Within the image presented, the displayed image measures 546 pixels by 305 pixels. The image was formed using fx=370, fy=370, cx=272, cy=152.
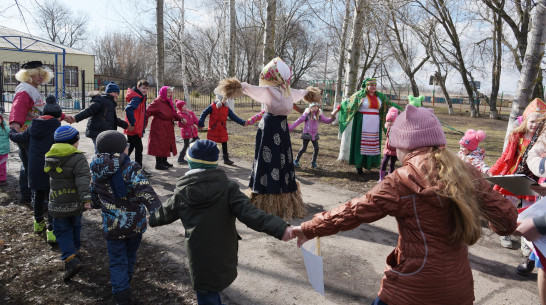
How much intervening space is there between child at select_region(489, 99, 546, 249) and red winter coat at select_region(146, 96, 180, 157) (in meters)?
5.72

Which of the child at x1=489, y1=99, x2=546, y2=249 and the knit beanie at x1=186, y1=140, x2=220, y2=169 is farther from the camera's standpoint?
the child at x1=489, y1=99, x2=546, y2=249

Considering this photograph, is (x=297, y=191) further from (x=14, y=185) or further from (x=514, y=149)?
(x=14, y=185)

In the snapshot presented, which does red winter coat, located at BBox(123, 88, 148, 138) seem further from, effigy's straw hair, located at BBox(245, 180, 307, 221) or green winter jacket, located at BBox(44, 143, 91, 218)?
green winter jacket, located at BBox(44, 143, 91, 218)

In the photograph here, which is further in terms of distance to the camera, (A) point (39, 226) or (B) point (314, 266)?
(A) point (39, 226)

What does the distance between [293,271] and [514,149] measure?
2947mm

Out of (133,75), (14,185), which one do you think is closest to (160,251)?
(14,185)

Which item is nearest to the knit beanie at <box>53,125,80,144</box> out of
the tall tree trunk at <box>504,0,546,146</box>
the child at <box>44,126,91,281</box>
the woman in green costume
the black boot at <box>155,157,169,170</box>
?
the child at <box>44,126,91,281</box>

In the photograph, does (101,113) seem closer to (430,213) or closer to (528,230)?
(430,213)

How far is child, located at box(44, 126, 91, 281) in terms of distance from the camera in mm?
3488

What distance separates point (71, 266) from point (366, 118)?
235 inches

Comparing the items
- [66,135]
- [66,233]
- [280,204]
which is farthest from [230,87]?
[66,233]

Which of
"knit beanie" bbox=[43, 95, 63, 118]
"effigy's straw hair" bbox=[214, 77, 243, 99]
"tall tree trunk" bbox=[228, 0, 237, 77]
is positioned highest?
"tall tree trunk" bbox=[228, 0, 237, 77]

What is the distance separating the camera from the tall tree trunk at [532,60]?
18.4ft

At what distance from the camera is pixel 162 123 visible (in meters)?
7.50
